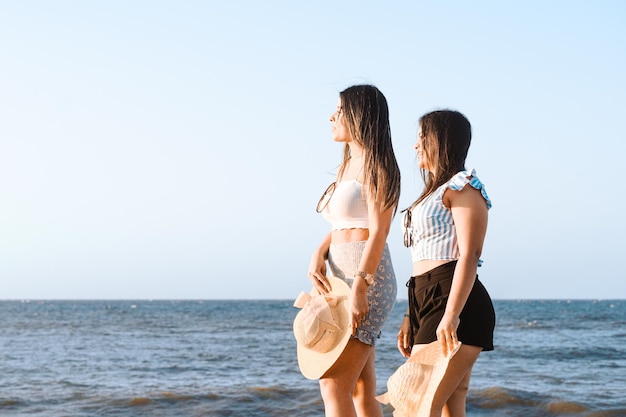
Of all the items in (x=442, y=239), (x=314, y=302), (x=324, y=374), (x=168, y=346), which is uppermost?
(x=442, y=239)

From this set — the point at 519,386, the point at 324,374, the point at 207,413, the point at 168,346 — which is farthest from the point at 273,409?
the point at 168,346

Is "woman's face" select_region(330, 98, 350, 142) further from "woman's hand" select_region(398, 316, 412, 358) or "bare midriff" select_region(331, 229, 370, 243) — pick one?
"woman's hand" select_region(398, 316, 412, 358)

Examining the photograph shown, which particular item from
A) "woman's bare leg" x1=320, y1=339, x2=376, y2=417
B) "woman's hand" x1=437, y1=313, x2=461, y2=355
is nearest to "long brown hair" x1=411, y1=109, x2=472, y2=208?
"woman's hand" x1=437, y1=313, x2=461, y2=355

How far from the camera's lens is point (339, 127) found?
3.68 meters

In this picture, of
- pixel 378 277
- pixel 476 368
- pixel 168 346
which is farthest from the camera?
pixel 168 346

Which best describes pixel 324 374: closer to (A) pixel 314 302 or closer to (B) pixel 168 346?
(A) pixel 314 302

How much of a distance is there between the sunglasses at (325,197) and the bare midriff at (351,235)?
0.48 ft

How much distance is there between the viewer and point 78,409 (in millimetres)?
8750

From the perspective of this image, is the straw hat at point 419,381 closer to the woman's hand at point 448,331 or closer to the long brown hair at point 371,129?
the woman's hand at point 448,331

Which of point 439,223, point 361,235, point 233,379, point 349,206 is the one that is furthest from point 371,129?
point 233,379

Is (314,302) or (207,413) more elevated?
(314,302)

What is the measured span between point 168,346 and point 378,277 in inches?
668

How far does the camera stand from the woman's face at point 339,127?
12.0 ft

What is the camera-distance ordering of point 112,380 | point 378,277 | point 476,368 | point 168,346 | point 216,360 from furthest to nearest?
point 168,346, point 216,360, point 476,368, point 112,380, point 378,277
